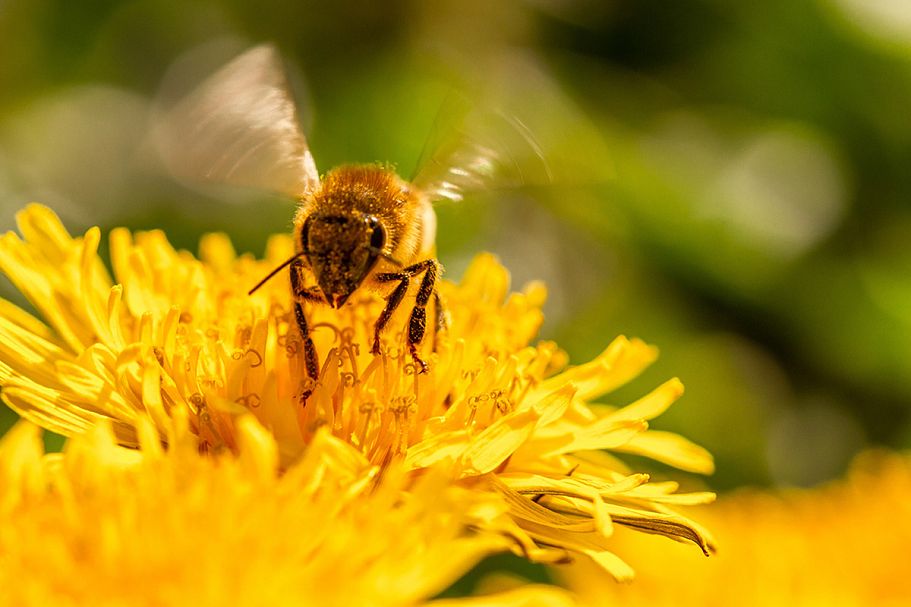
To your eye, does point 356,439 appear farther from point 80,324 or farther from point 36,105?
point 36,105

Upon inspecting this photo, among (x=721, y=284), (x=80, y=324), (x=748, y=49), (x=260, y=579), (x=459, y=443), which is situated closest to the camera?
(x=260, y=579)

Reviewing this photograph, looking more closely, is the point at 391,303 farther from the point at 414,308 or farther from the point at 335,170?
the point at 335,170

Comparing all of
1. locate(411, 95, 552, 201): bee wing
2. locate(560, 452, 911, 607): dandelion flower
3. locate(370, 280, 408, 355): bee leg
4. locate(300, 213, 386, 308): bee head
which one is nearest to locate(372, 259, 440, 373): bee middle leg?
locate(370, 280, 408, 355): bee leg

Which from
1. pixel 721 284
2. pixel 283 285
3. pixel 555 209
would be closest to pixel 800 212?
pixel 721 284

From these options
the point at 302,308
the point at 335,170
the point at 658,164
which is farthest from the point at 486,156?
the point at 658,164

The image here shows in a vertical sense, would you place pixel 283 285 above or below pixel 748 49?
below

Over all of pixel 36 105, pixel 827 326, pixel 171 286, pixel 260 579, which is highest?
pixel 827 326
